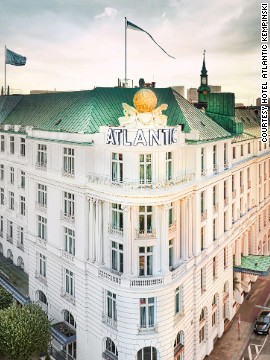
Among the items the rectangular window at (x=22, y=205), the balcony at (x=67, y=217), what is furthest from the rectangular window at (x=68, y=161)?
the rectangular window at (x=22, y=205)

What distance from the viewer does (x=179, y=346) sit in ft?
152

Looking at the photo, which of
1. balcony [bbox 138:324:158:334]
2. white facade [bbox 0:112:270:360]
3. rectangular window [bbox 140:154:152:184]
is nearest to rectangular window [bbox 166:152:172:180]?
white facade [bbox 0:112:270:360]

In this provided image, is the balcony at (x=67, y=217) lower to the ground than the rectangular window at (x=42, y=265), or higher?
higher

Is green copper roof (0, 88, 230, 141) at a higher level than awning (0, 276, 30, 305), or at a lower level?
higher

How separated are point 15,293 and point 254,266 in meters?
35.9

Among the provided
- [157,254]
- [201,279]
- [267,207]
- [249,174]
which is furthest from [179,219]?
[267,207]

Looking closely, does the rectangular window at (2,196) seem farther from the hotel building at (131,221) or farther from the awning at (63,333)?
the awning at (63,333)

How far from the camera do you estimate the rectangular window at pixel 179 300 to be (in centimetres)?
4578

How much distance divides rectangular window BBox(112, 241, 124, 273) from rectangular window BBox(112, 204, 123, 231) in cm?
176

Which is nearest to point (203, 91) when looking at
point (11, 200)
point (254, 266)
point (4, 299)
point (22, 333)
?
point (254, 266)

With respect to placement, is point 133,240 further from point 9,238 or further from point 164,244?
point 9,238

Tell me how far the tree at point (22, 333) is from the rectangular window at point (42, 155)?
712 inches

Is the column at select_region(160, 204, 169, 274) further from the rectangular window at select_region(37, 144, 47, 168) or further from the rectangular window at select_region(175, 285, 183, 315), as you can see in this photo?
the rectangular window at select_region(37, 144, 47, 168)

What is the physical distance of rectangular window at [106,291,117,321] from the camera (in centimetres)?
4384
